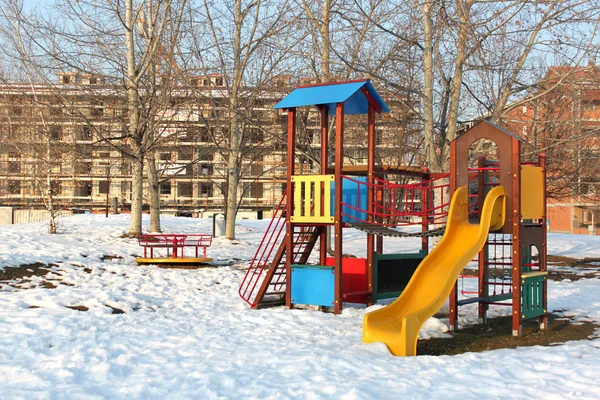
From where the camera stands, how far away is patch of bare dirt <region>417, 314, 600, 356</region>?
7587 mm

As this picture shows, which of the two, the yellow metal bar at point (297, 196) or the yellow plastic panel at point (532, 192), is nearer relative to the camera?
the yellow plastic panel at point (532, 192)

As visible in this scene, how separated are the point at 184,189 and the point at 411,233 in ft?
201

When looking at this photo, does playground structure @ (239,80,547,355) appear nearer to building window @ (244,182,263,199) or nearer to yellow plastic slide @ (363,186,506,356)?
yellow plastic slide @ (363,186,506,356)

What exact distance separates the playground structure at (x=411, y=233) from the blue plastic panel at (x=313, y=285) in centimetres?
2

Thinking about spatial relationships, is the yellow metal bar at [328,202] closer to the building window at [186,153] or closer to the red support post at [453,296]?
the red support post at [453,296]

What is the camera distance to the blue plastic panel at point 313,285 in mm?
10391

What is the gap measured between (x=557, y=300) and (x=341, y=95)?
569 centimetres

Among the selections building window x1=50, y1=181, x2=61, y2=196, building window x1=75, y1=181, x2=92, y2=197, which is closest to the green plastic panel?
building window x1=50, y1=181, x2=61, y2=196

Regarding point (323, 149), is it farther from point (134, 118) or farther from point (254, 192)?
point (254, 192)

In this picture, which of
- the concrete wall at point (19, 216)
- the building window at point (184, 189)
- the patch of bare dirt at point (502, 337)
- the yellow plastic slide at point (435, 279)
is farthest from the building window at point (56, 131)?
the building window at point (184, 189)

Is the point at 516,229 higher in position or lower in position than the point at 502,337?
higher

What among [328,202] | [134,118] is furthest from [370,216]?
[134,118]

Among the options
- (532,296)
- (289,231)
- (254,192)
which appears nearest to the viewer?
(532,296)

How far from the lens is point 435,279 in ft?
26.2
